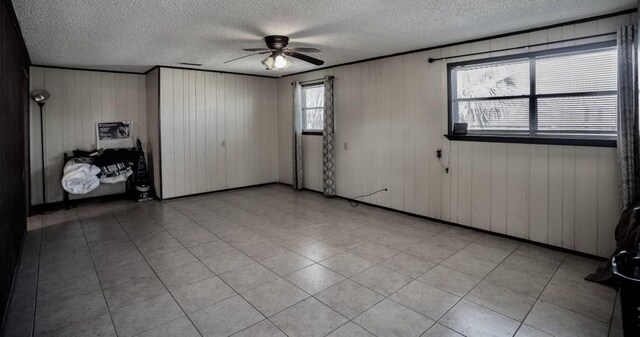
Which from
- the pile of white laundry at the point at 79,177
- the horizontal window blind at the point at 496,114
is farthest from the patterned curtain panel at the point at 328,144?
the pile of white laundry at the point at 79,177

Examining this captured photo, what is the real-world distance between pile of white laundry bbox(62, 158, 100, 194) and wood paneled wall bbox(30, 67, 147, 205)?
555mm

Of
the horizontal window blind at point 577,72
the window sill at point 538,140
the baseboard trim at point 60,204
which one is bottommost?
the baseboard trim at point 60,204

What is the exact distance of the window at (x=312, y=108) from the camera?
22.9 ft

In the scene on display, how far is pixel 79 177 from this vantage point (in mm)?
5547

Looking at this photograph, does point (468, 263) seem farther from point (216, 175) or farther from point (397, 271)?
point (216, 175)

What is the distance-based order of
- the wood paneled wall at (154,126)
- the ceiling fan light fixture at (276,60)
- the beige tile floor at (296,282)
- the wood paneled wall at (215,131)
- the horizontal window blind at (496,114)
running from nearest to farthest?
the beige tile floor at (296,282) < the horizontal window blind at (496,114) < the ceiling fan light fixture at (276,60) < the wood paneled wall at (154,126) < the wood paneled wall at (215,131)

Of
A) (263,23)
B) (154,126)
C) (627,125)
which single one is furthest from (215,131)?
(627,125)

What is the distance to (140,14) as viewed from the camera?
3.33 metres

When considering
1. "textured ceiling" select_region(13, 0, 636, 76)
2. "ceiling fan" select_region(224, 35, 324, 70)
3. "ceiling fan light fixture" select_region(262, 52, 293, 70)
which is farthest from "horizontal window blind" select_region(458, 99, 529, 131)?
"ceiling fan light fixture" select_region(262, 52, 293, 70)

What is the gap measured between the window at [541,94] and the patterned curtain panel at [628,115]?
182 mm

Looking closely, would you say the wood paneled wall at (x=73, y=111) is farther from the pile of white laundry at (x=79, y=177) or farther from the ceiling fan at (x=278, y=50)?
the ceiling fan at (x=278, y=50)

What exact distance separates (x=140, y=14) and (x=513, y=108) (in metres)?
4.20

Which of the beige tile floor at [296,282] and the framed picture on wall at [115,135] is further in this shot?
the framed picture on wall at [115,135]

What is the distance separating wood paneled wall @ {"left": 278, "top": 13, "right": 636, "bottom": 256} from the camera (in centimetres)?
360
